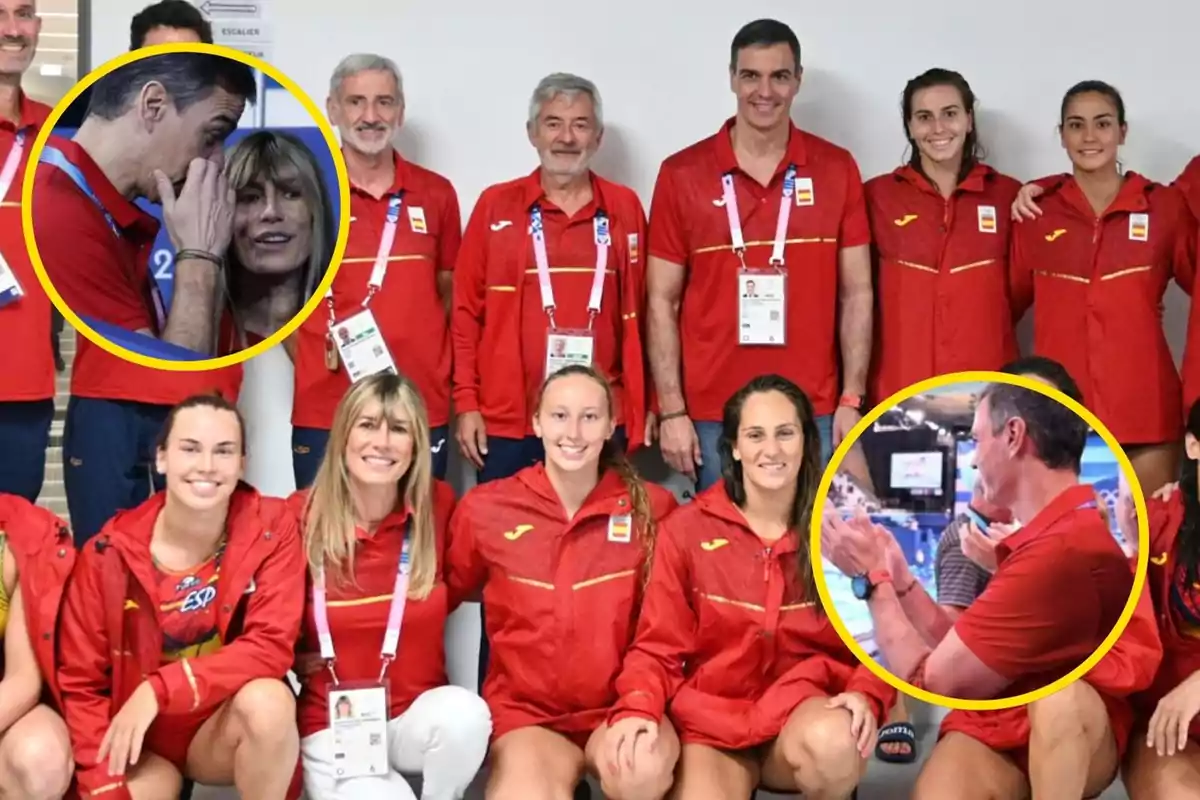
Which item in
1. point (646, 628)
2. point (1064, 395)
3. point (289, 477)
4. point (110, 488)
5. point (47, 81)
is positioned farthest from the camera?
point (289, 477)

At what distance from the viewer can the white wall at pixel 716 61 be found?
3752 mm

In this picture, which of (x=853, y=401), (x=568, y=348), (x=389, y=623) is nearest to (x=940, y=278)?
(x=853, y=401)

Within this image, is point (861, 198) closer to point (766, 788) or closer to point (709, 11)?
point (709, 11)

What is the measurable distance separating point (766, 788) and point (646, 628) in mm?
437

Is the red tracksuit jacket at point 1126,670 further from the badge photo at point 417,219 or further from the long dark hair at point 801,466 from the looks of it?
the badge photo at point 417,219

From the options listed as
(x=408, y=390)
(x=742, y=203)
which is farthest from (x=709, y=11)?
(x=408, y=390)

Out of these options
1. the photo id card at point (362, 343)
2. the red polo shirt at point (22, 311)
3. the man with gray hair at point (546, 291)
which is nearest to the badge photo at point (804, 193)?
the man with gray hair at point (546, 291)

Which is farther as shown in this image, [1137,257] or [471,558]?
[1137,257]

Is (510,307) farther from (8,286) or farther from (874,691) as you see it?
(874,691)

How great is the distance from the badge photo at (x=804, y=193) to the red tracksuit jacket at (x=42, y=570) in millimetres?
1918

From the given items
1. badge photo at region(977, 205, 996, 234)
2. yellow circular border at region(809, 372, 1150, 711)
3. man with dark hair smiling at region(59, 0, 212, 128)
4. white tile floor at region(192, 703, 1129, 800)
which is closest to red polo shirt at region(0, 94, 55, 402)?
Result: man with dark hair smiling at region(59, 0, 212, 128)

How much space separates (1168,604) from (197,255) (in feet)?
7.18

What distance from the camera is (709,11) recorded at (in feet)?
12.3

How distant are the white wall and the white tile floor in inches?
64.4
